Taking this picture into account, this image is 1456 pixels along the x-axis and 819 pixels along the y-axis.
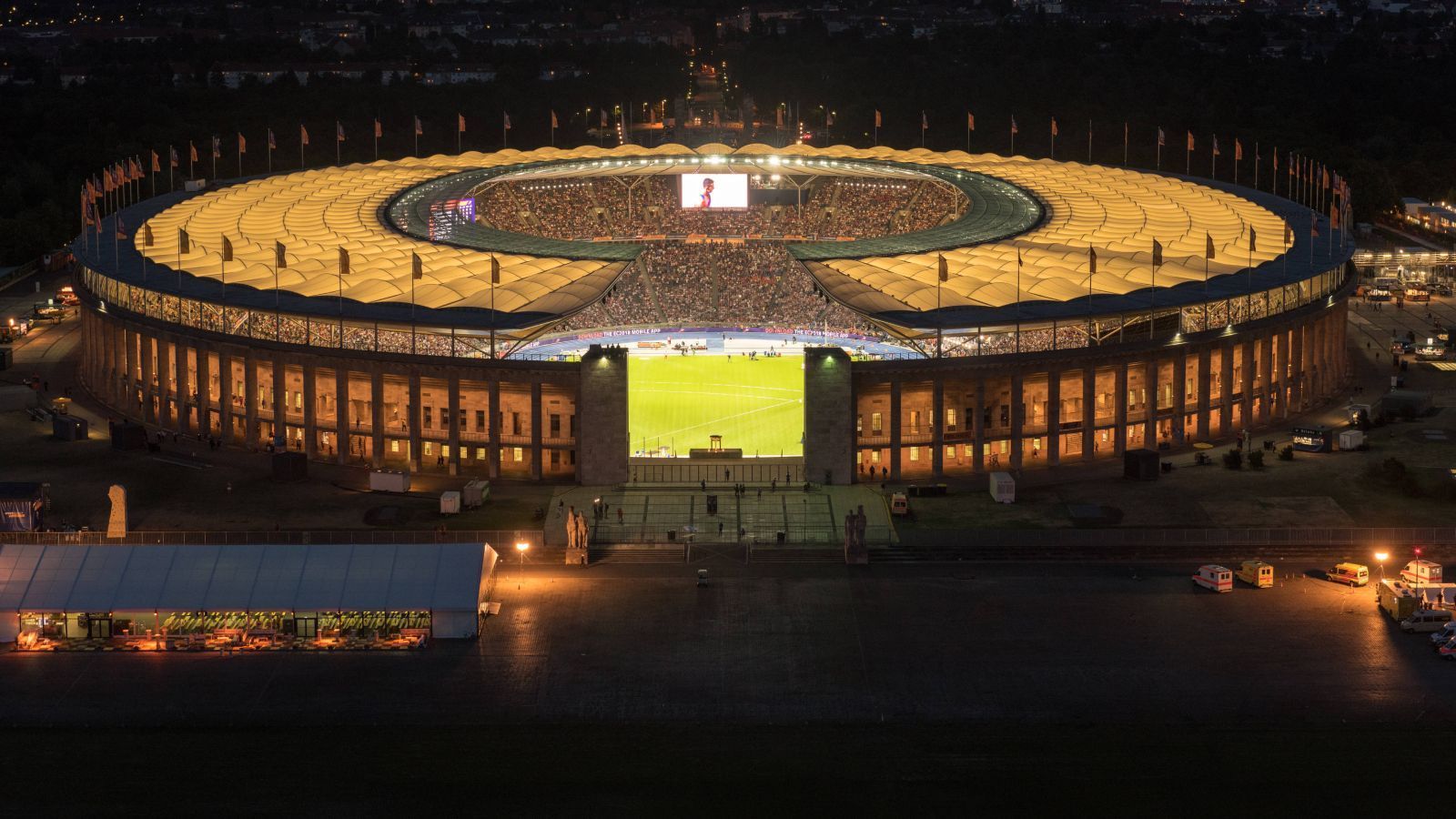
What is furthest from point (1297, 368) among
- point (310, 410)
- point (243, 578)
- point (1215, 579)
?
point (243, 578)

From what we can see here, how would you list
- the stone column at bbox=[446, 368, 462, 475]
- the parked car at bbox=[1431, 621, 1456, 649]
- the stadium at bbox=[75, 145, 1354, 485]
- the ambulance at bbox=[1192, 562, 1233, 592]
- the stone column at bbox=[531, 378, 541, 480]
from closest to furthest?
the parked car at bbox=[1431, 621, 1456, 649] → the ambulance at bbox=[1192, 562, 1233, 592] → the stone column at bbox=[531, 378, 541, 480] → the stadium at bbox=[75, 145, 1354, 485] → the stone column at bbox=[446, 368, 462, 475]

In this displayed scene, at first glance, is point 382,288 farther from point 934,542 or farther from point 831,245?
point 934,542

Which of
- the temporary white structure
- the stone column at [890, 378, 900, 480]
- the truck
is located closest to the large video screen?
the stone column at [890, 378, 900, 480]

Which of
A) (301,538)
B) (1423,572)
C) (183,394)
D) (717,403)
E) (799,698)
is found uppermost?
(183,394)

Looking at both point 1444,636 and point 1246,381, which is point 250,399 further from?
point 1444,636

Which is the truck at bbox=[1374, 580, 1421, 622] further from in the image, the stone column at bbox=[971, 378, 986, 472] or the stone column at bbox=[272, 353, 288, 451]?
the stone column at bbox=[272, 353, 288, 451]

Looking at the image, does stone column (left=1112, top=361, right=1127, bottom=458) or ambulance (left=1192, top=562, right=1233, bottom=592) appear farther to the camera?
stone column (left=1112, top=361, right=1127, bottom=458)

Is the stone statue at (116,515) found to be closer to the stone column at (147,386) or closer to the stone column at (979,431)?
the stone column at (147,386)

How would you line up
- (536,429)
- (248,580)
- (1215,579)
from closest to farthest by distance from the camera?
(248,580), (1215,579), (536,429)
